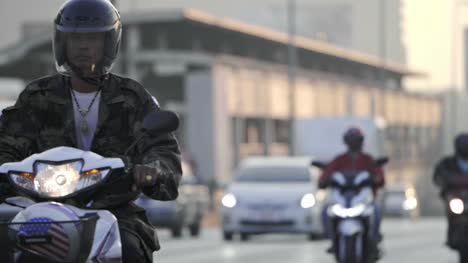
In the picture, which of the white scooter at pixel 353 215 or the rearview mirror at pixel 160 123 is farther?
the white scooter at pixel 353 215

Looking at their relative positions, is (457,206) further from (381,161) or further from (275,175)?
(275,175)

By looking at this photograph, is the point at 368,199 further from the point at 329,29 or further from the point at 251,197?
the point at 329,29

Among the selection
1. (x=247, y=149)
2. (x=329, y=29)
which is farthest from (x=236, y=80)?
(x=329, y=29)

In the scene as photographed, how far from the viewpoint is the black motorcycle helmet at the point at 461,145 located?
1648cm


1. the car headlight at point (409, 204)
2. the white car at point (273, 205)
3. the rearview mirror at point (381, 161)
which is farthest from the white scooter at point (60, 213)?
the car headlight at point (409, 204)

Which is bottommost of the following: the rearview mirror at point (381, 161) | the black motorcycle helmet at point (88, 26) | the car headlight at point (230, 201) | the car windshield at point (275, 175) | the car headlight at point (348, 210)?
the car headlight at point (230, 201)

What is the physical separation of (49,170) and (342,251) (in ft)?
38.8

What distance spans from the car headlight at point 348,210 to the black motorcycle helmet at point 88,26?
11295 millimetres

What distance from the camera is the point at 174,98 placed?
70312 millimetres

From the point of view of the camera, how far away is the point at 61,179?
16.1 feet

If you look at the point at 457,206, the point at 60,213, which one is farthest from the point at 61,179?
the point at 457,206

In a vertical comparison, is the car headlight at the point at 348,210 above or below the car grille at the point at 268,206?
above

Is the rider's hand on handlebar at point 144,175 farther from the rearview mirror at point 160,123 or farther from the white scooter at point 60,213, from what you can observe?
the rearview mirror at point 160,123

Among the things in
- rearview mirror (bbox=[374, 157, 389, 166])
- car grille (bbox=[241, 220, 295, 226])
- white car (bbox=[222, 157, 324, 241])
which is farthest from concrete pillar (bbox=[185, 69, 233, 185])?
rearview mirror (bbox=[374, 157, 389, 166])
